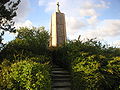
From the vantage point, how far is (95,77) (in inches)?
305

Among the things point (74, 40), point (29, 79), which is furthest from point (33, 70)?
point (74, 40)

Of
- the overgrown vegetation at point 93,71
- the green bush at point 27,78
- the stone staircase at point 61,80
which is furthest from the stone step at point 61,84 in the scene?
the green bush at point 27,78

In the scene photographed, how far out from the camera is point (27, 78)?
661 centimetres

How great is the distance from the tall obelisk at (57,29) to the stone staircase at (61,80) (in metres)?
6.28

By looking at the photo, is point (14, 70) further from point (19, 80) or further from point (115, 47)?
point (115, 47)

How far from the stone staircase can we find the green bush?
5.85ft

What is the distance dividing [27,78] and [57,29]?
402 inches

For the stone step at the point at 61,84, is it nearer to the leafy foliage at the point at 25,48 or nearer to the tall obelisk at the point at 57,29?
the leafy foliage at the point at 25,48

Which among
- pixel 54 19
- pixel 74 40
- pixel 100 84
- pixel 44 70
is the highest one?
pixel 54 19

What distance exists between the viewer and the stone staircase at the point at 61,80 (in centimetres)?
863

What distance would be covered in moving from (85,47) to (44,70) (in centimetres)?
372

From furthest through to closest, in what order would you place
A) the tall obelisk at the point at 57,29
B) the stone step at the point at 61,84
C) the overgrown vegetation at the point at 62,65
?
the tall obelisk at the point at 57,29 → the stone step at the point at 61,84 → the overgrown vegetation at the point at 62,65

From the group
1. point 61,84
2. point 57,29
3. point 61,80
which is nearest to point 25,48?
point 61,80

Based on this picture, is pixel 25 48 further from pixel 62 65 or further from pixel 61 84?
pixel 61 84
